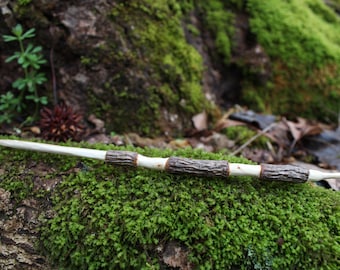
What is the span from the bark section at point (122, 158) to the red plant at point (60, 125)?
910 millimetres

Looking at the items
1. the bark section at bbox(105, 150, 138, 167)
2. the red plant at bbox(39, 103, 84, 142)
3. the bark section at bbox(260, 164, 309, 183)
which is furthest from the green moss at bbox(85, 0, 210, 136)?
the bark section at bbox(260, 164, 309, 183)

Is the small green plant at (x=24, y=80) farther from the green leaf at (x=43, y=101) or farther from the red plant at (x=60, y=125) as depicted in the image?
the red plant at (x=60, y=125)

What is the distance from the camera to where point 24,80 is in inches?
117

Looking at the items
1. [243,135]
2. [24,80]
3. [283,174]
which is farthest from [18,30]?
[283,174]

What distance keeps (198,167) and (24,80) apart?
6.36 ft

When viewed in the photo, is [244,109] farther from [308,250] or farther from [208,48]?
[308,250]

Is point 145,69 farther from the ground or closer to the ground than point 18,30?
closer to the ground

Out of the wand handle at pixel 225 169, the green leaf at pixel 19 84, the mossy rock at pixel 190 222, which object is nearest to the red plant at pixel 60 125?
the green leaf at pixel 19 84

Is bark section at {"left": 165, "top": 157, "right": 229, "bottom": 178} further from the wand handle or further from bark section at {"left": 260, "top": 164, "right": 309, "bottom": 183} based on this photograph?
bark section at {"left": 260, "top": 164, "right": 309, "bottom": 183}

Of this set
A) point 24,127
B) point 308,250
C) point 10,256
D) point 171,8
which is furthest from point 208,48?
point 10,256

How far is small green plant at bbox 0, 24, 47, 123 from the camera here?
287cm

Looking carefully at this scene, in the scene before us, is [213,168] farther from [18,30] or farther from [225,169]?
[18,30]

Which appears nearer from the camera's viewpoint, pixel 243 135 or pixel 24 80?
pixel 24 80

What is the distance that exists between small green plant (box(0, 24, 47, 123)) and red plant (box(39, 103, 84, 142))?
0.15m
